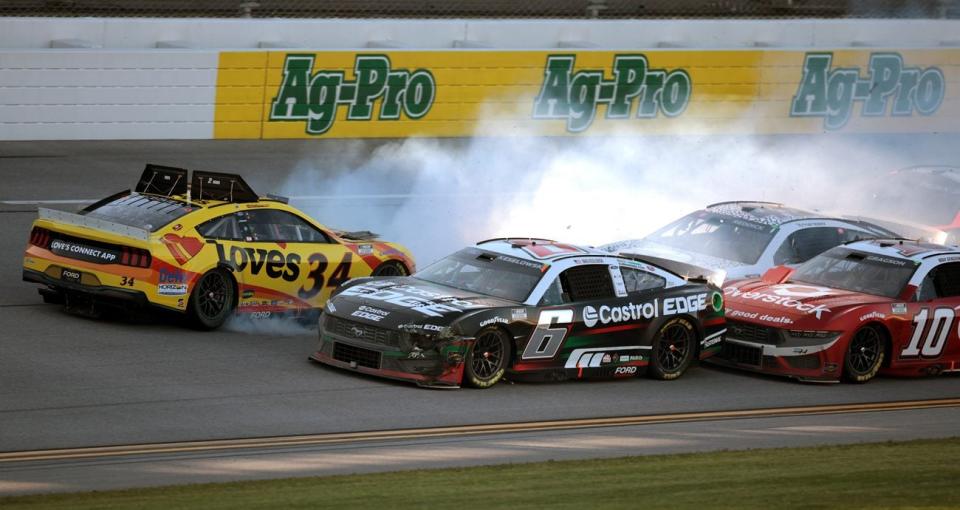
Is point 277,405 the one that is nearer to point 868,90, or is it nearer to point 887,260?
point 887,260

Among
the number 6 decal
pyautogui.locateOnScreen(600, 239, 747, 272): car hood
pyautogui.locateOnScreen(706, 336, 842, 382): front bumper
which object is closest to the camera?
the number 6 decal

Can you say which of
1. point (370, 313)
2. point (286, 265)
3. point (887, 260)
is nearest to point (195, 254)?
point (286, 265)

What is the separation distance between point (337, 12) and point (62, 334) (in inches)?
535

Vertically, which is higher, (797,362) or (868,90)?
(868,90)

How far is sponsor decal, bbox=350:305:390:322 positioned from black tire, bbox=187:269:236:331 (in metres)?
1.85

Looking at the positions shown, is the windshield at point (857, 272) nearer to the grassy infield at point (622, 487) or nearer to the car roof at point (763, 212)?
the car roof at point (763, 212)

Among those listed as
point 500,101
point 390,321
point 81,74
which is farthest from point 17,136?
point 390,321

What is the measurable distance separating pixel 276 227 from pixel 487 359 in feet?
10.4

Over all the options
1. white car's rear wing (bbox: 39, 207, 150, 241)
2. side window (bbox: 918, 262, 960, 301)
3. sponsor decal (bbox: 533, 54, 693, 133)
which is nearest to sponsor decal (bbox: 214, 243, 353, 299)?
white car's rear wing (bbox: 39, 207, 150, 241)

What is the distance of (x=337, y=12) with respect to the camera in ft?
88.0

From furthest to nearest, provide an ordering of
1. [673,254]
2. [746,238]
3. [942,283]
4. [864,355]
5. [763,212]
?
1. [763,212]
2. [746,238]
3. [673,254]
4. [942,283]
5. [864,355]

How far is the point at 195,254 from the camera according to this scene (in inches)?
575

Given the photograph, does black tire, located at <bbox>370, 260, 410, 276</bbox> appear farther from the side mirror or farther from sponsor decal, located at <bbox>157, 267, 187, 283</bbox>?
the side mirror

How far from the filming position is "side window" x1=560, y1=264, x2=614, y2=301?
14.4 meters
